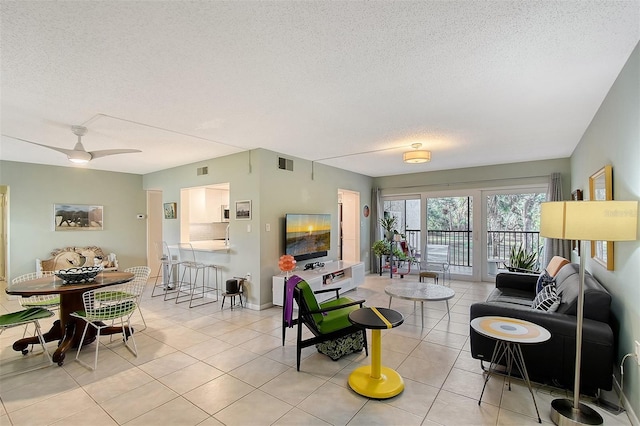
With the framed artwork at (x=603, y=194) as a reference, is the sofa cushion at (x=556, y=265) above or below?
below

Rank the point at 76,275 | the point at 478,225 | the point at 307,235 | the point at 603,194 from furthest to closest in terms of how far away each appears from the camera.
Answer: the point at 478,225 → the point at 307,235 → the point at 76,275 → the point at 603,194

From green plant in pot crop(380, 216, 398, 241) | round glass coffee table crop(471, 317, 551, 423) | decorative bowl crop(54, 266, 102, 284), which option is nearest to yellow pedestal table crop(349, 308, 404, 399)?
round glass coffee table crop(471, 317, 551, 423)

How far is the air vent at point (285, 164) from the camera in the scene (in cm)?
509

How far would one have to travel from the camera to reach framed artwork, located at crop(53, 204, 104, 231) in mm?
5996

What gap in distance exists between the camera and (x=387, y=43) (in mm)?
1908

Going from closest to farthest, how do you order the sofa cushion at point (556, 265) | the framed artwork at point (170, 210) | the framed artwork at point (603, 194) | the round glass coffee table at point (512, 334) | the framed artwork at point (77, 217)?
the round glass coffee table at point (512, 334), the framed artwork at point (603, 194), the sofa cushion at point (556, 265), the framed artwork at point (77, 217), the framed artwork at point (170, 210)

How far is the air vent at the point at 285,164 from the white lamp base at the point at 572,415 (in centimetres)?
436

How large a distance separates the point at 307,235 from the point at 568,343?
3916 millimetres

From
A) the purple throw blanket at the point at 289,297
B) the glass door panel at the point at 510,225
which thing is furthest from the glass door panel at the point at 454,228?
the purple throw blanket at the point at 289,297

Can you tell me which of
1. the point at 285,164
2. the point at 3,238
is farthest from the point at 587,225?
the point at 3,238

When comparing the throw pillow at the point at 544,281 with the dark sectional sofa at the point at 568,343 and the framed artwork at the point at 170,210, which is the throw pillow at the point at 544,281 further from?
the framed artwork at the point at 170,210

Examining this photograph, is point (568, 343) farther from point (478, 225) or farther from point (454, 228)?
point (454, 228)

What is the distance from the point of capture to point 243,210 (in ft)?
16.2

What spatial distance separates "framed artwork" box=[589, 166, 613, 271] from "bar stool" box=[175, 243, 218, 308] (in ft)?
17.1
